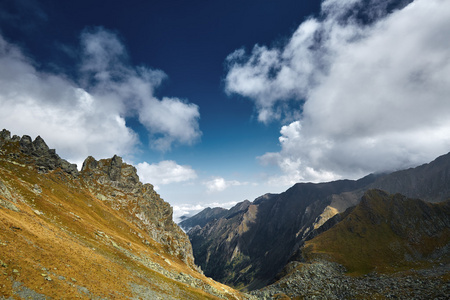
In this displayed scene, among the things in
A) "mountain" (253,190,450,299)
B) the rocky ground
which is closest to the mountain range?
the rocky ground

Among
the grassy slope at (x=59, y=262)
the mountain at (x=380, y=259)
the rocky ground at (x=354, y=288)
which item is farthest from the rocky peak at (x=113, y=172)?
the mountain at (x=380, y=259)

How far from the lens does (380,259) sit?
149 meters

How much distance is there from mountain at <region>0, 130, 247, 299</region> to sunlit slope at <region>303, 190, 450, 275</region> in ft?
377

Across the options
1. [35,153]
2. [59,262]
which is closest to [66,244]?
[59,262]

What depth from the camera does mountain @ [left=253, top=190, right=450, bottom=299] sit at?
285 ft

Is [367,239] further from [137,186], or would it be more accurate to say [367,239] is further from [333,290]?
[137,186]

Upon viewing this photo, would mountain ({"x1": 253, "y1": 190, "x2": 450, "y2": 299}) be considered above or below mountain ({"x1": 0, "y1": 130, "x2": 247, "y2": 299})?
below

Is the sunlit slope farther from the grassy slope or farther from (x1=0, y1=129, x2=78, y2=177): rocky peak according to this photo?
(x1=0, y1=129, x2=78, y2=177): rocky peak

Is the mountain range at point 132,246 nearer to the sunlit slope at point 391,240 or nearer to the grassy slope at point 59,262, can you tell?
the grassy slope at point 59,262

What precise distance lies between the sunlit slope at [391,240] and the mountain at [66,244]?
11479cm

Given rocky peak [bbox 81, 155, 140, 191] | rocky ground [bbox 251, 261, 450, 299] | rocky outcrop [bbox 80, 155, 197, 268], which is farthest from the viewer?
rocky peak [bbox 81, 155, 140, 191]

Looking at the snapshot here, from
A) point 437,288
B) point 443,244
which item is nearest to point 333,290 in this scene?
point 437,288

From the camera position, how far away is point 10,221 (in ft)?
118

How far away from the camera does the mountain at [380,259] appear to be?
285 feet
